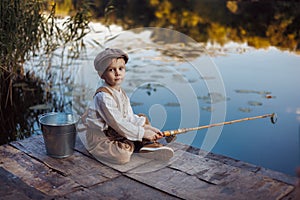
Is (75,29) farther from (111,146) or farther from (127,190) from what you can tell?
(127,190)

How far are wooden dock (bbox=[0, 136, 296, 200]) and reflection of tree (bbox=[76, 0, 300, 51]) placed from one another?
3.95 m

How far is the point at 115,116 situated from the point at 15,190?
0.59 m

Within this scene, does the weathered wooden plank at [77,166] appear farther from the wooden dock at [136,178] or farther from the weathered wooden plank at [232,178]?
the weathered wooden plank at [232,178]

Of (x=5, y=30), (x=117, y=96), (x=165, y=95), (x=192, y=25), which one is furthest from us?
(x=192, y=25)

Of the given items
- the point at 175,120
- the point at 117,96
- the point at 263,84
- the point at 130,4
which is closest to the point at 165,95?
the point at 175,120

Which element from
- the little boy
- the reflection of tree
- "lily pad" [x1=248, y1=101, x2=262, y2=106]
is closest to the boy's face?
the little boy

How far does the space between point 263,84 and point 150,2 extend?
7.31 meters

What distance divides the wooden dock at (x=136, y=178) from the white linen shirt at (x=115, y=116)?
181 mm

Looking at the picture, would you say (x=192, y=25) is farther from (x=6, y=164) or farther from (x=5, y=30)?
(x=6, y=164)

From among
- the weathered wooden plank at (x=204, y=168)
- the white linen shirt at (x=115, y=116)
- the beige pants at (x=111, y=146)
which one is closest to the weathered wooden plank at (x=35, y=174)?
the beige pants at (x=111, y=146)

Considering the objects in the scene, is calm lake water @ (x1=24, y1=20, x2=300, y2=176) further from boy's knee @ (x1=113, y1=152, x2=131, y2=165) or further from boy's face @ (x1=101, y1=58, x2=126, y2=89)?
boy's knee @ (x1=113, y1=152, x2=131, y2=165)

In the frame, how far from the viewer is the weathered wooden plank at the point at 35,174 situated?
175cm

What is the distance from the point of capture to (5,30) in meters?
3.02

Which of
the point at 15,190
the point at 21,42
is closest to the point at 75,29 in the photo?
the point at 21,42
